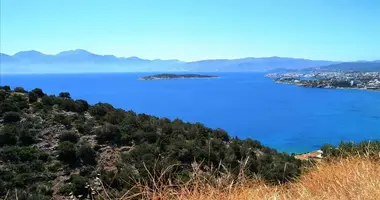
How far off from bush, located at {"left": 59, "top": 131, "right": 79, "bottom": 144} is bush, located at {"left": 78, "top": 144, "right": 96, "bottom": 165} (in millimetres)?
1328

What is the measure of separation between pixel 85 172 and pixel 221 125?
4334cm

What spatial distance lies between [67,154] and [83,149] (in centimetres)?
51

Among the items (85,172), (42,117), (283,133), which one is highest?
(42,117)

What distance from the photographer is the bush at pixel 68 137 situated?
12.3 meters

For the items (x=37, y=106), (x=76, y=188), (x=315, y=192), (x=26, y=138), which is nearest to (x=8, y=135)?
(x=26, y=138)

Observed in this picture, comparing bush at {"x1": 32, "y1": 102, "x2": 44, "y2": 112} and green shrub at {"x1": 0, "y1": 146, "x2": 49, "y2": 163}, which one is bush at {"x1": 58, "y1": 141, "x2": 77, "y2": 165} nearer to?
green shrub at {"x1": 0, "y1": 146, "x2": 49, "y2": 163}

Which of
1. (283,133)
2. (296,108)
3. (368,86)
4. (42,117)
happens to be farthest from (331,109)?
(42,117)

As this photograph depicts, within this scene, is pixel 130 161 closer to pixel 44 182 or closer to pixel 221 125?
pixel 44 182

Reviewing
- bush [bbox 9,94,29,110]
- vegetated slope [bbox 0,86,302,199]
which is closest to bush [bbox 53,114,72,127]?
vegetated slope [bbox 0,86,302,199]

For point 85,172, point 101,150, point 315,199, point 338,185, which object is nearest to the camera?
point 315,199

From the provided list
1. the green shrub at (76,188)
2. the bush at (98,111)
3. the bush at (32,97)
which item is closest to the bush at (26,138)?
the green shrub at (76,188)

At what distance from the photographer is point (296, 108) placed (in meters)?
70.5

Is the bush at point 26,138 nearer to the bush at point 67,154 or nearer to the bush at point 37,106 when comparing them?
the bush at point 67,154

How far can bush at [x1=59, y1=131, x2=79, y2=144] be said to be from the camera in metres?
12.3
